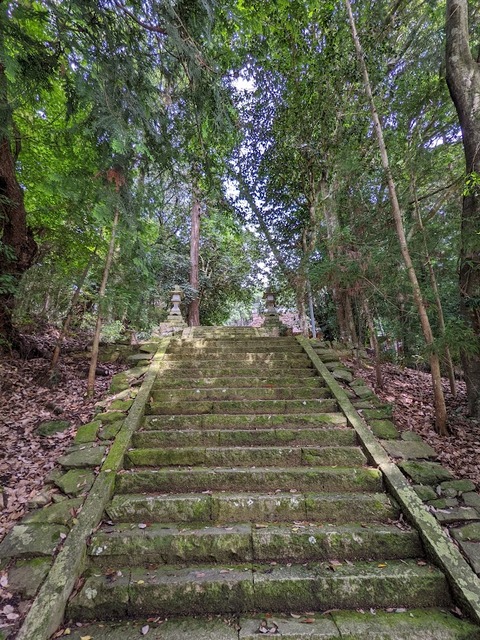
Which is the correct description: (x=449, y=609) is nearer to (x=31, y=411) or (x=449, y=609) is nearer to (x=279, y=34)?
(x=31, y=411)

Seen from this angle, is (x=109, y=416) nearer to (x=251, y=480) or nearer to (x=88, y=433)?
(x=88, y=433)

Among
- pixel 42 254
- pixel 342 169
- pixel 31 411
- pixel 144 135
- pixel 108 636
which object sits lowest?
pixel 108 636

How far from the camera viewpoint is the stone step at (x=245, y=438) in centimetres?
347

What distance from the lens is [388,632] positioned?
191 cm

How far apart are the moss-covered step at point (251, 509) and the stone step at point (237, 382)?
6.34 ft

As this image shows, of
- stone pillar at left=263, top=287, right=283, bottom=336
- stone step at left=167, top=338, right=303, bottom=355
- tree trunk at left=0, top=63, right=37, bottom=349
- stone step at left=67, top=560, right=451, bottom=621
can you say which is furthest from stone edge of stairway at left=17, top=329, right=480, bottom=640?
stone pillar at left=263, top=287, right=283, bottom=336

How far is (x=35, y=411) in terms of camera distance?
4.37 meters

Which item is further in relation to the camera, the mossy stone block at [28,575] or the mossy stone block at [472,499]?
the mossy stone block at [472,499]

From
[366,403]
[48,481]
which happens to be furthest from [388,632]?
[48,481]

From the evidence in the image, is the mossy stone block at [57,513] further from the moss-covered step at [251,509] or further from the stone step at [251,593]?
the stone step at [251,593]

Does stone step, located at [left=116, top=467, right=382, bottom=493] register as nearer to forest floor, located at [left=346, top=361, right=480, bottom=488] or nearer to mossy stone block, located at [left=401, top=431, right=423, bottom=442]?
mossy stone block, located at [left=401, top=431, right=423, bottom=442]

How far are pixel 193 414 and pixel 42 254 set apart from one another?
413 cm

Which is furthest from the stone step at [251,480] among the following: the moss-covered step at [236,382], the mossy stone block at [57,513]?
the moss-covered step at [236,382]

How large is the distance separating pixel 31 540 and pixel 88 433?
1246 mm
